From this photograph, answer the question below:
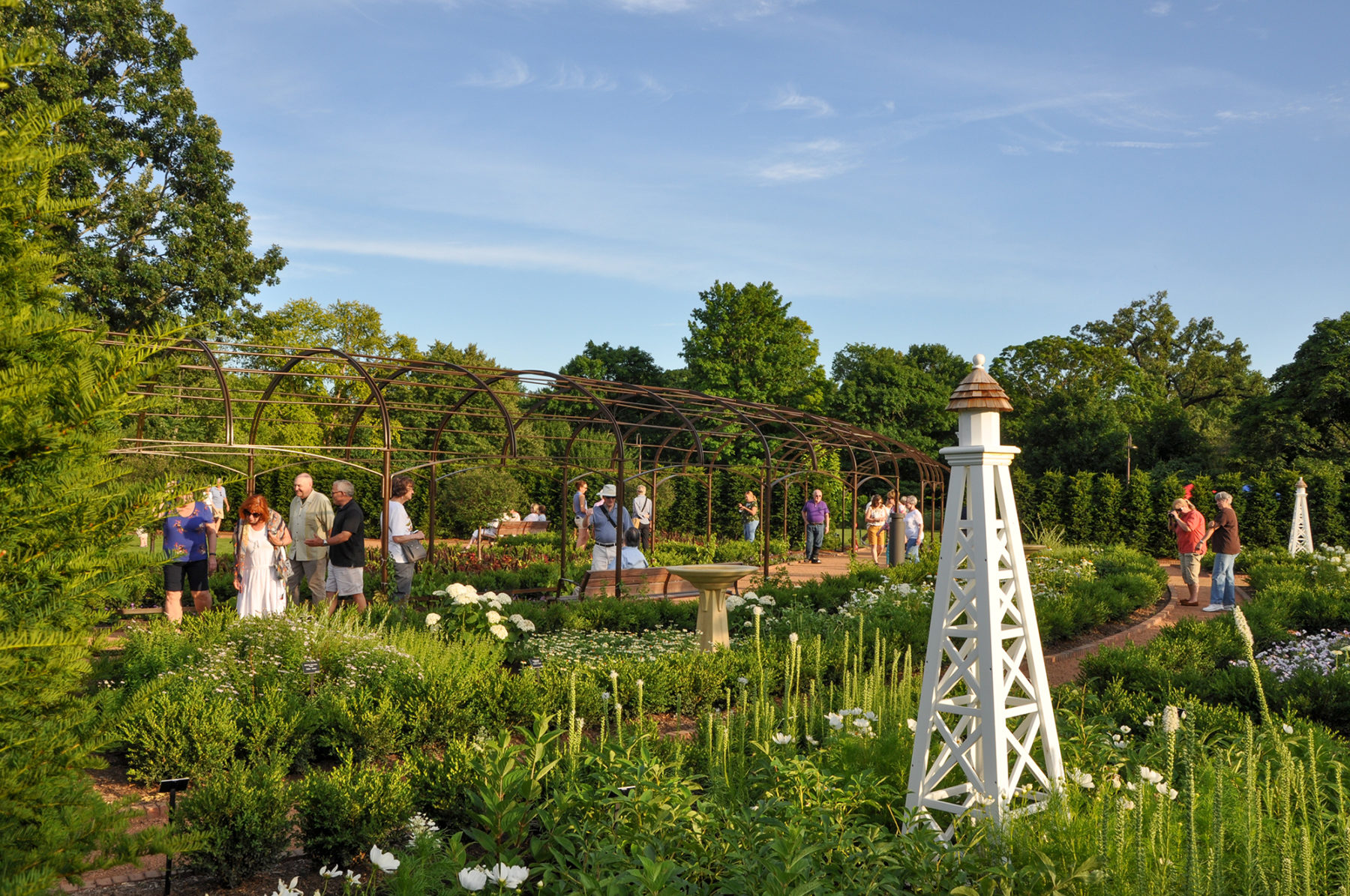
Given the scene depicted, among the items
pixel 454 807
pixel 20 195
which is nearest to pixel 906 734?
pixel 454 807

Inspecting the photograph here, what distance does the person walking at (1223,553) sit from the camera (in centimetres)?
1134

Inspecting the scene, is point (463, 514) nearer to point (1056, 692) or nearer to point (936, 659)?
point (1056, 692)

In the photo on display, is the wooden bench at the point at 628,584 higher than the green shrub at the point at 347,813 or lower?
higher

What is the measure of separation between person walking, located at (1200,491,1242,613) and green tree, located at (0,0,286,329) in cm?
2062

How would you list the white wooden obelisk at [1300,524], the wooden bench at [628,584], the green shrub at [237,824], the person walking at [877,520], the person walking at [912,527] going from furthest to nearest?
the person walking at [877,520] < the person walking at [912,527] < the white wooden obelisk at [1300,524] < the wooden bench at [628,584] < the green shrub at [237,824]

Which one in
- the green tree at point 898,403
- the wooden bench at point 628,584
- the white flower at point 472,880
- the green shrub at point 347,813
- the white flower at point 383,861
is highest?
the green tree at point 898,403

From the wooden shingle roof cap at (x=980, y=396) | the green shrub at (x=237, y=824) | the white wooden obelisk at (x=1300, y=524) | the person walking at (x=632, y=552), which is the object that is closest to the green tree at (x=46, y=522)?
the green shrub at (x=237, y=824)

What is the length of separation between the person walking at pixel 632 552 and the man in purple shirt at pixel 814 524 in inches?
280

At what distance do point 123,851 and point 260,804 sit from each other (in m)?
1.57

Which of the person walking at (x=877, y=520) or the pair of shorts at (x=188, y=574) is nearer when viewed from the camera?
the pair of shorts at (x=188, y=574)

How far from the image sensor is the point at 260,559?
824 cm

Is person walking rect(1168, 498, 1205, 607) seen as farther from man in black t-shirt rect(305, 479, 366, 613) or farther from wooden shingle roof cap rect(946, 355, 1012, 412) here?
man in black t-shirt rect(305, 479, 366, 613)

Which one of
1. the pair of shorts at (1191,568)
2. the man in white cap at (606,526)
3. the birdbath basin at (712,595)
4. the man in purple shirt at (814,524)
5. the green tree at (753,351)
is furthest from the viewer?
the green tree at (753,351)

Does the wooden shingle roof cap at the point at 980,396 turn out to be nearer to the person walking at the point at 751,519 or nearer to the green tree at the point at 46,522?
the green tree at the point at 46,522
